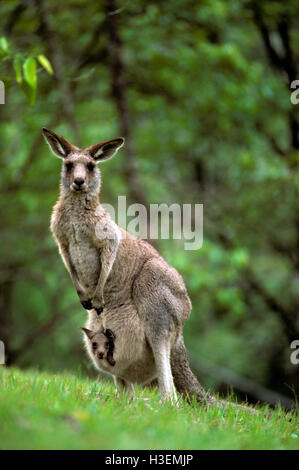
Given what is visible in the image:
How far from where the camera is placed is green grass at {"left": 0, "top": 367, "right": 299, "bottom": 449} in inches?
153

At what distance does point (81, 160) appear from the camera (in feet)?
20.6

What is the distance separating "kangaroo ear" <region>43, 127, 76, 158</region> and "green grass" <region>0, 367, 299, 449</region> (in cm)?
242

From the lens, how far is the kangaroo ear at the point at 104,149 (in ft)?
20.7

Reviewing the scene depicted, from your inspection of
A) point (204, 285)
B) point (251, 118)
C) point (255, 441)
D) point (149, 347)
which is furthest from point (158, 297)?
point (251, 118)

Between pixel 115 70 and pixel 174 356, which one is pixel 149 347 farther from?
pixel 115 70

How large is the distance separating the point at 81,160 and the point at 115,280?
1.32m

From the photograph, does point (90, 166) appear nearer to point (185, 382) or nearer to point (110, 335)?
point (110, 335)

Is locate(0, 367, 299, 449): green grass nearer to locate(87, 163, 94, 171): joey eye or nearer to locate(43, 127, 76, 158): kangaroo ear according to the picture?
locate(87, 163, 94, 171): joey eye

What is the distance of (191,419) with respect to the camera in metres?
5.23

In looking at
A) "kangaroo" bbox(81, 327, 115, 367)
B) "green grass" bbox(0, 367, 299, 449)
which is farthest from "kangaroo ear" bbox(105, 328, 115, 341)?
"green grass" bbox(0, 367, 299, 449)

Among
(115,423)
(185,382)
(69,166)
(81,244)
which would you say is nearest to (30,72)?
(69,166)

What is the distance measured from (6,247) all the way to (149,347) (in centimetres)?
1050

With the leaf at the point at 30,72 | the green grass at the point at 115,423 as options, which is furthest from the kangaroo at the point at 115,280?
the leaf at the point at 30,72

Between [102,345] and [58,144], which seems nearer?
[102,345]
